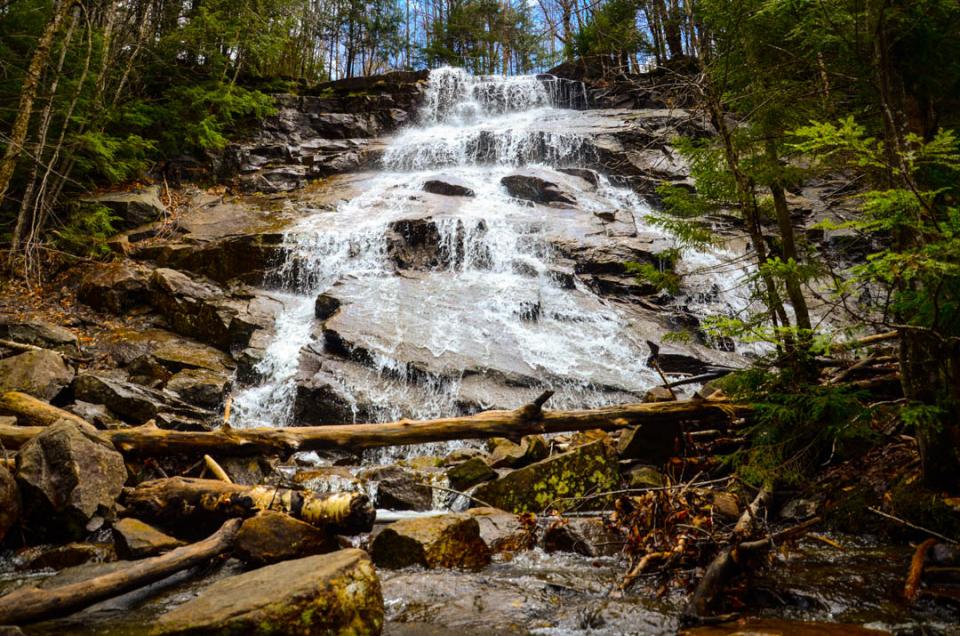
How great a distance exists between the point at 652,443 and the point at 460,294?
7.58 metres

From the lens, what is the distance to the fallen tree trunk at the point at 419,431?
583cm

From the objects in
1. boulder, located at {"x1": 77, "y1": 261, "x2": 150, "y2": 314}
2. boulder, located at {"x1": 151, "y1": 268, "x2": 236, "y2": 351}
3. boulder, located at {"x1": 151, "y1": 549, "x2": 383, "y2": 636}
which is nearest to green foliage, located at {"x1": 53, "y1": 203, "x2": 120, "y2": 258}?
boulder, located at {"x1": 77, "y1": 261, "x2": 150, "y2": 314}

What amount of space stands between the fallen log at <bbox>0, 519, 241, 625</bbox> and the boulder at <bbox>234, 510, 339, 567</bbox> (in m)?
0.21

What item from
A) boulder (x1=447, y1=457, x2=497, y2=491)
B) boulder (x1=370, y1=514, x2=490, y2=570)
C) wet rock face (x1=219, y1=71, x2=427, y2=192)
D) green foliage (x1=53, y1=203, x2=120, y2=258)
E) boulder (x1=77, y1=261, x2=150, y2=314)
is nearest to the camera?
boulder (x1=370, y1=514, x2=490, y2=570)

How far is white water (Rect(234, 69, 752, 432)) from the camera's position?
1020 centimetres

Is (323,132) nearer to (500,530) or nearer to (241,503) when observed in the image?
(241,503)

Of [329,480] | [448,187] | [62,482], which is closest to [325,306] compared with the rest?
[329,480]

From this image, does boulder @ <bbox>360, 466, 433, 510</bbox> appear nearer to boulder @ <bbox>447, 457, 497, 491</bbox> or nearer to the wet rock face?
boulder @ <bbox>447, 457, 497, 491</bbox>

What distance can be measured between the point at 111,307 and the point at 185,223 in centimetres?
401

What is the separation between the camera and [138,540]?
4.26 meters

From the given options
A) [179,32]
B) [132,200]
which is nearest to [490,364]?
[132,200]

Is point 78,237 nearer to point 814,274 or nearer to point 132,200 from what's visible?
point 132,200

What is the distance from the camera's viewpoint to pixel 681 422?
6090 mm

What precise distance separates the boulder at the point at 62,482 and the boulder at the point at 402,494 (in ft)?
8.51
